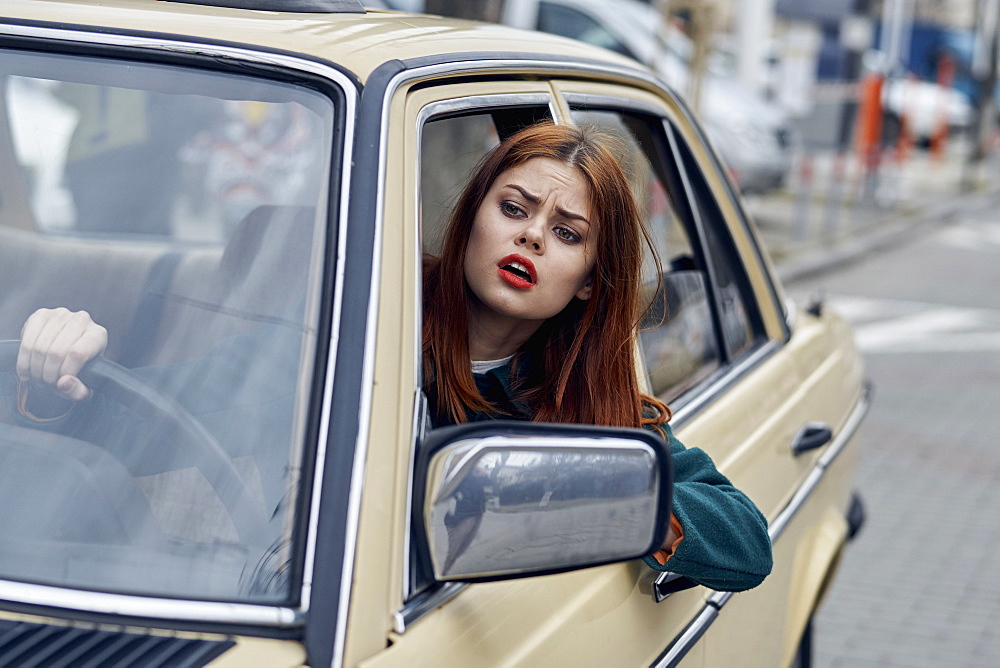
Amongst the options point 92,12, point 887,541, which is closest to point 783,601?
point 92,12

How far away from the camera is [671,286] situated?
257cm

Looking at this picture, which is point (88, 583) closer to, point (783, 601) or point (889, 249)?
point (783, 601)

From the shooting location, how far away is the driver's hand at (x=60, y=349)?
5.00 feet

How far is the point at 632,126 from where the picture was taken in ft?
8.06

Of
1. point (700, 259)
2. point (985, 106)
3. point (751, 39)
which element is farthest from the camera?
point (985, 106)

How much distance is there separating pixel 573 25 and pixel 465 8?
5907 mm

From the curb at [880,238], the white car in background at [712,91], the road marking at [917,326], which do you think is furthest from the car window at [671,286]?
the white car in background at [712,91]

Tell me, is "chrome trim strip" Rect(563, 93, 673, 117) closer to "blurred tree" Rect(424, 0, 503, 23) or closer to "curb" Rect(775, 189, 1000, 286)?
"blurred tree" Rect(424, 0, 503, 23)

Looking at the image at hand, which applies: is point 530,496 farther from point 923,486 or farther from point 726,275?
point 923,486

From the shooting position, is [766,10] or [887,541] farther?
[766,10]

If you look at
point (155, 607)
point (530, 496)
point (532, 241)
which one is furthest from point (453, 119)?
point (155, 607)

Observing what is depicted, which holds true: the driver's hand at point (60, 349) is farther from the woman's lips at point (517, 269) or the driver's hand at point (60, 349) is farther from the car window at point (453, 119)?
the woman's lips at point (517, 269)

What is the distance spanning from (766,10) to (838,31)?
1829mm

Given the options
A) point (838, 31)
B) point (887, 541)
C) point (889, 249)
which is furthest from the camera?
point (838, 31)
